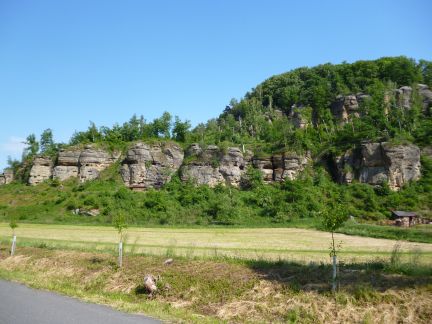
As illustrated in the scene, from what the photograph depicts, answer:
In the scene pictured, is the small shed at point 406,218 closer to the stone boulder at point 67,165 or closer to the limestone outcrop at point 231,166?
the limestone outcrop at point 231,166

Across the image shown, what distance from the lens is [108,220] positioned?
185 feet

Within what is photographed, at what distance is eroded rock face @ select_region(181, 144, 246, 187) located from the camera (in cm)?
7475

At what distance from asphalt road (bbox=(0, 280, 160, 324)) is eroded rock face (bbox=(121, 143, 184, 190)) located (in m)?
59.8

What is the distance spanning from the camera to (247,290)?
1440cm

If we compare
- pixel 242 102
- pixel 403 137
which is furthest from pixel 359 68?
pixel 403 137

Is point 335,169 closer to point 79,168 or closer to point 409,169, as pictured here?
point 409,169

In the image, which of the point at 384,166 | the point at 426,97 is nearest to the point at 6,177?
the point at 384,166

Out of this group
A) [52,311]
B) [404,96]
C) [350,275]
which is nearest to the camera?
[52,311]

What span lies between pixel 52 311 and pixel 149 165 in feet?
211

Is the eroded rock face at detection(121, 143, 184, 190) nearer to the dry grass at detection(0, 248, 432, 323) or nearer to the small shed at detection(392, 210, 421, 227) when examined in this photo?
the small shed at detection(392, 210, 421, 227)

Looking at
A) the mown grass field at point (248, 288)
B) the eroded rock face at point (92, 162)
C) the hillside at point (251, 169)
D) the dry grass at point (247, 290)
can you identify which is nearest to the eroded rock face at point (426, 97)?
the hillside at point (251, 169)

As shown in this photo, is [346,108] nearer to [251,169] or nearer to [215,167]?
[251,169]

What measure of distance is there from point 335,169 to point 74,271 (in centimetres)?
6543

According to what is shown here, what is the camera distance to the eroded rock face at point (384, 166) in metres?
68.6
